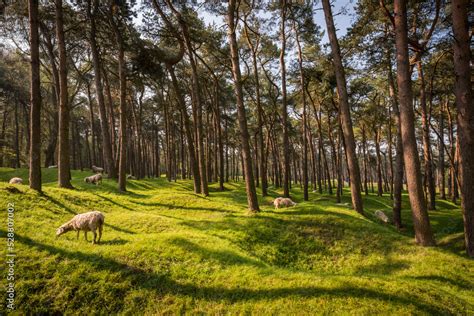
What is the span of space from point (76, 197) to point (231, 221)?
8032 mm

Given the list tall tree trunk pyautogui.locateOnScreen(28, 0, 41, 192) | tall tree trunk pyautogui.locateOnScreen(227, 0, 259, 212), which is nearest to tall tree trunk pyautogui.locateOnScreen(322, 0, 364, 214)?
tall tree trunk pyautogui.locateOnScreen(227, 0, 259, 212)

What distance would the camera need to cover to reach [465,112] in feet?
27.7

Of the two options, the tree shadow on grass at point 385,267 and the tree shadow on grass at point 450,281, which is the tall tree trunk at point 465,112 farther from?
the tree shadow on grass at point 385,267

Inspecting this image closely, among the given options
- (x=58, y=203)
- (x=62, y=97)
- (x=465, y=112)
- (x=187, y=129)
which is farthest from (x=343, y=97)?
(x=62, y=97)

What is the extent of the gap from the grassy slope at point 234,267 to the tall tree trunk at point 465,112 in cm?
153

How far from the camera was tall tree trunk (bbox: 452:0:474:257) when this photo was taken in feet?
27.2

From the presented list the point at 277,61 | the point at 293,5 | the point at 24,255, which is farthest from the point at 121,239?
the point at 277,61

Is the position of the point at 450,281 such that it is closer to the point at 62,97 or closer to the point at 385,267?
the point at 385,267

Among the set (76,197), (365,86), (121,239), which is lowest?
(121,239)

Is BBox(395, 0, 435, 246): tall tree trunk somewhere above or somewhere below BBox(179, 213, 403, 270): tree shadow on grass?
above

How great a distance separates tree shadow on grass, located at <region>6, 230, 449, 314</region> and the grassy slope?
0.9 inches

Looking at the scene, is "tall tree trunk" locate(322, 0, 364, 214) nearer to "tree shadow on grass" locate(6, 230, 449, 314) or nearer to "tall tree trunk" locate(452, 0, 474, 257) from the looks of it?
"tall tree trunk" locate(452, 0, 474, 257)

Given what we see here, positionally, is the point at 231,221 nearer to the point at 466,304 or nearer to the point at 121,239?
the point at 121,239

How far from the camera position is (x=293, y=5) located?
59.5 feet
